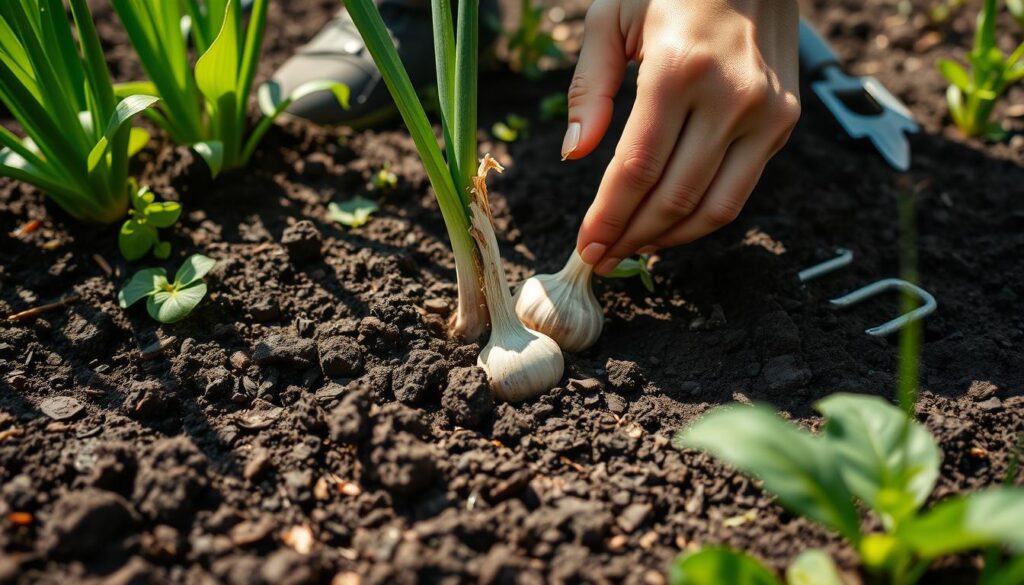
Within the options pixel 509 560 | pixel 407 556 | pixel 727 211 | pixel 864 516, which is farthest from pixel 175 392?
pixel 864 516

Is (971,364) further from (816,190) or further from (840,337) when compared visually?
(816,190)

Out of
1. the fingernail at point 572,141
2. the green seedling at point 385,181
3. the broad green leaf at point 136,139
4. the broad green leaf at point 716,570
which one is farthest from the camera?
the green seedling at point 385,181

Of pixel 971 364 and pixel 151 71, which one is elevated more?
pixel 151 71

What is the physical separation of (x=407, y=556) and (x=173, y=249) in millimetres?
1001

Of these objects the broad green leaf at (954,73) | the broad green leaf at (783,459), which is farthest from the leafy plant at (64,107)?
the broad green leaf at (954,73)

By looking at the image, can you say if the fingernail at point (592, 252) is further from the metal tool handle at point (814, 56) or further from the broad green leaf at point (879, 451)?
the metal tool handle at point (814, 56)

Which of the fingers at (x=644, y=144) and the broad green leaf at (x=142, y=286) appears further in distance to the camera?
the broad green leaf at (x=142, y=286)

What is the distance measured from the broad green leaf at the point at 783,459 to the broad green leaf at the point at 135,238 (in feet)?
4.06

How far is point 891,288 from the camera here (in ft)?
5.70

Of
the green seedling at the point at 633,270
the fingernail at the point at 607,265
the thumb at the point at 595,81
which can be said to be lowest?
the green seedling at the point at 633,270

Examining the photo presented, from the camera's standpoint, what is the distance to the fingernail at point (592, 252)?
4.83 ft

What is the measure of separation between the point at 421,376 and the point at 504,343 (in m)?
0.16

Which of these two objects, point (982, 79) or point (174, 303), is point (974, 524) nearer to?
point (174, 303)

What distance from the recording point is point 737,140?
1.43m
